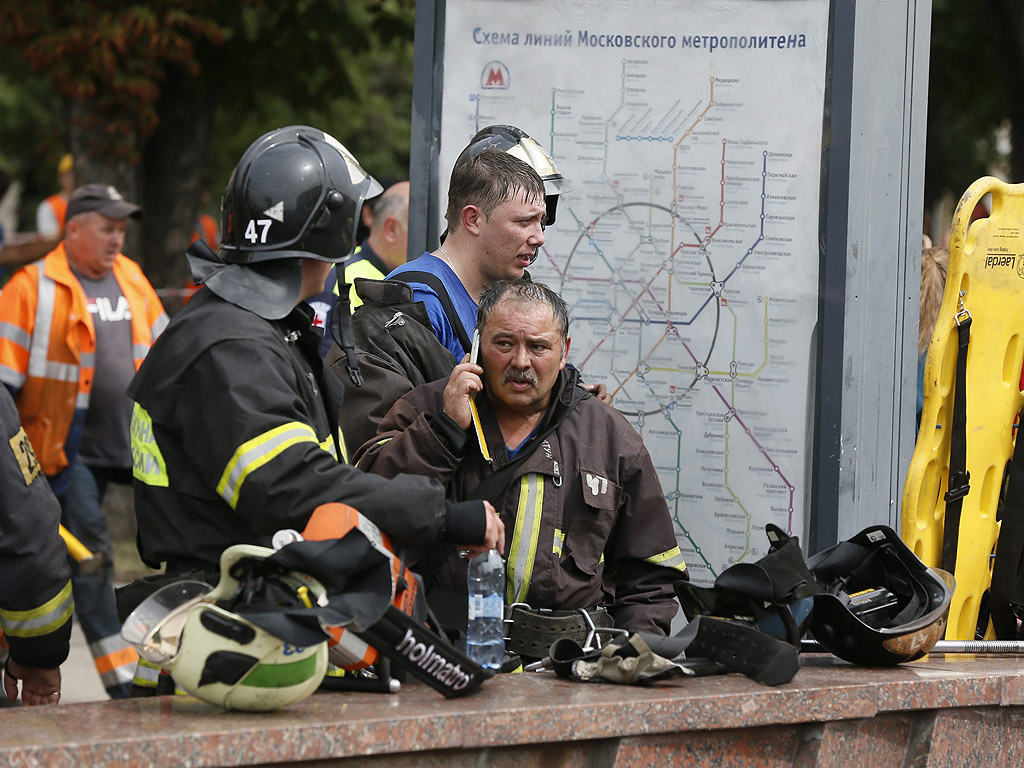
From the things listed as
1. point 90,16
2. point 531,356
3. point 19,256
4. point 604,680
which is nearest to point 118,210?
point 90,16

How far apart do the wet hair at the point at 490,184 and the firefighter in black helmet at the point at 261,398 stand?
0.93 m

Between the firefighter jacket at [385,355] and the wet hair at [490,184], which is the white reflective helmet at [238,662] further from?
the wet hair at [490,184]

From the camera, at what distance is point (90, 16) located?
9727 mm

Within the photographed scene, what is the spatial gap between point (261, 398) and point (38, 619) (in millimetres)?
1465

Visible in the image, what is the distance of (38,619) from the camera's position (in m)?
4.30

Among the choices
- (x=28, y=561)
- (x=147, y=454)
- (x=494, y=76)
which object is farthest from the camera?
(x=494, y=76)

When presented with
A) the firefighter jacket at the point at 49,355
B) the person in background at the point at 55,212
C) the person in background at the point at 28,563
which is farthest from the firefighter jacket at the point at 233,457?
the person in background at the point at 55,212

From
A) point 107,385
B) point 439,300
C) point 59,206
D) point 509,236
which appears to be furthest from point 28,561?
point 59,206

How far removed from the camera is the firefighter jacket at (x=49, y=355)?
7.53m

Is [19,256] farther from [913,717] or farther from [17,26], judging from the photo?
[913,717]

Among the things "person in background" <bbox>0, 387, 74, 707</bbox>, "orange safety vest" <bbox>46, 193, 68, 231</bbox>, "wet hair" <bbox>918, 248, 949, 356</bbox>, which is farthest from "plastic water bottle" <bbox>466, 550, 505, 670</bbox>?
"orange safety vest" <bbox>46, 193, 68, 231</bbox>

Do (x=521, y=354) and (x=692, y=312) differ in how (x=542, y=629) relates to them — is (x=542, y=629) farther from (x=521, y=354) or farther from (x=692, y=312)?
(x=692, y=312)

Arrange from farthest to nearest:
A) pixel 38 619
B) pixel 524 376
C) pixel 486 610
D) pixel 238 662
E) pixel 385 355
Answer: pixel 385 355 → pixel 38 619 → pixel 524 376 → pixel 486 610 → pixel 238 662

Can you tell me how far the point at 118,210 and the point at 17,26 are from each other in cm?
260
